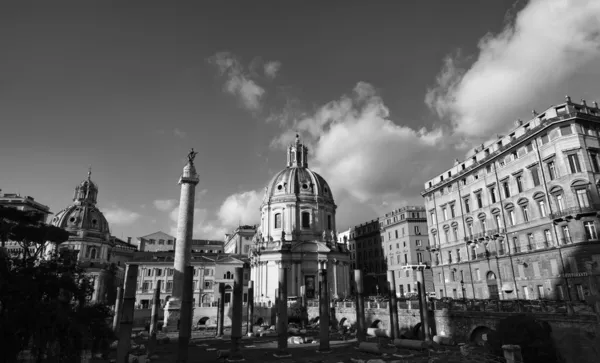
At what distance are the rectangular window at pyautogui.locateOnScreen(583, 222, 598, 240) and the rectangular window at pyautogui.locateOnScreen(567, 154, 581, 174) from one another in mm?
4842

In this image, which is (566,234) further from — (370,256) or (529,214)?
(370,256)

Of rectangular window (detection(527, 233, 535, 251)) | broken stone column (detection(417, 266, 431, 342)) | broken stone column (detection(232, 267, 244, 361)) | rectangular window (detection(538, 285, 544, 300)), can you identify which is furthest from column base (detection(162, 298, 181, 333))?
rectangular window (detection(527, 233, 535, 251))

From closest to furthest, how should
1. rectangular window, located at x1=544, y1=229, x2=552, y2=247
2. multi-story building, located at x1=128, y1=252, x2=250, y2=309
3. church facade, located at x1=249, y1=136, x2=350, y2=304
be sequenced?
rectangular window, located at x1=544, y1=229, x2=552, y2=247, church facade, located at x1=249, y1=136, x2=350, y2=304, multi-story building, located at x1=128, y1=252, x2=250, y2=309

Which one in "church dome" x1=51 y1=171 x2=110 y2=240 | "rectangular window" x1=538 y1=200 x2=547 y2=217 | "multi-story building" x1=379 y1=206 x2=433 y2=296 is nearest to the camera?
"rectangular window" x1=538 y1=200 x2=547 y2=217

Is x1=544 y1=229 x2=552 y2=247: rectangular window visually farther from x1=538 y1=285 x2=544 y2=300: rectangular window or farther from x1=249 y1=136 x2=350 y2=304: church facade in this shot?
x1=249 y1=136 x2=350 y2=304: church facade

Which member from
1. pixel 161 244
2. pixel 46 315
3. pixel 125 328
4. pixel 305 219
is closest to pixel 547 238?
pixel 125 328

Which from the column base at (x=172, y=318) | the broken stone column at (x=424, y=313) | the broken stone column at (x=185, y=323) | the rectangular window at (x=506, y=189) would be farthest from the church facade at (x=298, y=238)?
the broken stone column at (x=185, y=323)

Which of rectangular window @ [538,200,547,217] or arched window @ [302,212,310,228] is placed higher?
arched window @ [302,212,310,228]

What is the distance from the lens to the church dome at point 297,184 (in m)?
74.6

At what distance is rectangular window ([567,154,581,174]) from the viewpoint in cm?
3503

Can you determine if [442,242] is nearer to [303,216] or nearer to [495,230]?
[495,230]

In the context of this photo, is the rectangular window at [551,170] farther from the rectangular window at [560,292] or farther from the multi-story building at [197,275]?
the multi-story building at [197,275]

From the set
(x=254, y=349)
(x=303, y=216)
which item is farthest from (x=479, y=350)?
(x=303, y=216)

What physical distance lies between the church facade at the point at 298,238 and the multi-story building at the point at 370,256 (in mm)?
12261
